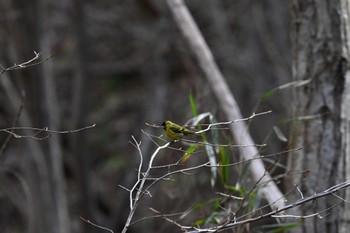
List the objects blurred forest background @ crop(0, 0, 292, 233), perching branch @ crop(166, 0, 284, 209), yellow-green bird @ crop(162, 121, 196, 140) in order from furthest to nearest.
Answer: blurred forest background @ crop(0, 0, 292, 233) → perching branch @ crop(166, 0, 284, 209) → yellow-green bird @ crop(162, 121, 196, 140)

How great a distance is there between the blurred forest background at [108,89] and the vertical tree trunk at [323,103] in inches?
15.8

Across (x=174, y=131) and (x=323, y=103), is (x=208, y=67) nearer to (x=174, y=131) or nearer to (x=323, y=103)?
(x=323, y=103)

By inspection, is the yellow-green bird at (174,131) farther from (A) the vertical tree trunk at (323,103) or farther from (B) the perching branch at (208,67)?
Answer: (B) the perching branch at (208,67)

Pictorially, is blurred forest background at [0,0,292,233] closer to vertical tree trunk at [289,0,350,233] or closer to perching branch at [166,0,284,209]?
perching branch at [166,0,284,209]

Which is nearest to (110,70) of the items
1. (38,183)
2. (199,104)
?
(38,183)

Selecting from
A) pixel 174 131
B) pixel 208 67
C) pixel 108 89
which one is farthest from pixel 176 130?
pixel 108 89

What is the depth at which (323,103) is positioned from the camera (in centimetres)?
340

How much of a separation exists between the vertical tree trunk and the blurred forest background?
40cm

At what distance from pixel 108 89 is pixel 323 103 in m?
8.46

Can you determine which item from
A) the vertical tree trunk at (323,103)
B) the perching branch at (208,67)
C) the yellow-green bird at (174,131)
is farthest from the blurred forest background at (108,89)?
the yellow-green bird at (174,131)

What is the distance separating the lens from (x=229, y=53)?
29.0 feet

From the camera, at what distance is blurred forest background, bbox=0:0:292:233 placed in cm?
625

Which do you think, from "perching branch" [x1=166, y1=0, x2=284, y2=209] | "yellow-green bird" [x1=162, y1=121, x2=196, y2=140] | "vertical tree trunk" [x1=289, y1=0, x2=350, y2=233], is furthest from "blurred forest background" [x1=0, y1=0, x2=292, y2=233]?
"yellow-green bird" [x1=162, y1=121, x2=196, y2=140]

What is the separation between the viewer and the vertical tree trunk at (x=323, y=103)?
336cm
